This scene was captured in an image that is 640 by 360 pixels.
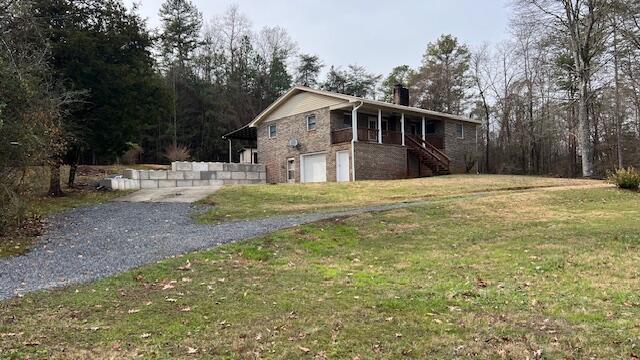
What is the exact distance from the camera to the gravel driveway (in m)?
7.21

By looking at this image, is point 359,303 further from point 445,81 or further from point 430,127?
point 445,81

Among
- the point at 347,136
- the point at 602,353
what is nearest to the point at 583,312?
the point at 602,353

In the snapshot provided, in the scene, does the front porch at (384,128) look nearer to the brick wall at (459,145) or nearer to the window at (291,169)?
the brick wall at (459,145)

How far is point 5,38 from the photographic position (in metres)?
11.7

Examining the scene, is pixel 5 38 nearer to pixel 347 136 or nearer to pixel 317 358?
pixel 317 358

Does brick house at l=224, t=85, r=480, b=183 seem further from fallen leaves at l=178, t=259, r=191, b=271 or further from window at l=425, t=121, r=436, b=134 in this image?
fallen leaves at l=178, t=259, r=191, b=271

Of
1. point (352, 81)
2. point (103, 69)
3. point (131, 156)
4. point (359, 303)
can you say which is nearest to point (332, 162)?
point (103, 69)

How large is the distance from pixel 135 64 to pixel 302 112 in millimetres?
10782

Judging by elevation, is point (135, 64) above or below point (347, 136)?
above

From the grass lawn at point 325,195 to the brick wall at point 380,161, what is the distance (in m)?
3.82

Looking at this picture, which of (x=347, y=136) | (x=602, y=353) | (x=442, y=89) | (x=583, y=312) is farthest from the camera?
(x=442, y=89)

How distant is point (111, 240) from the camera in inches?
395

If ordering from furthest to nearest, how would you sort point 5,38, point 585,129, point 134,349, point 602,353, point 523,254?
1. point 585,129
2. point 5,38
3. point 523,254
4. point 134,349
5. point 602,353

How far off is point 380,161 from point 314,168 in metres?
3.63
